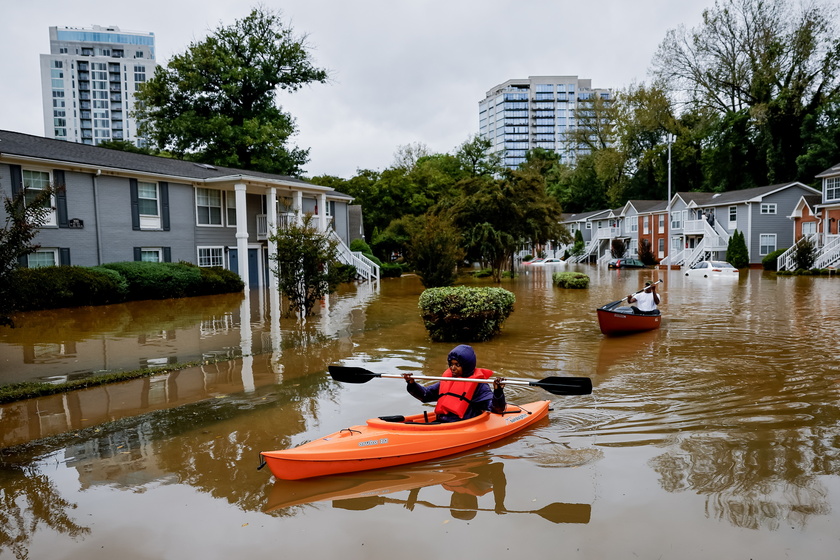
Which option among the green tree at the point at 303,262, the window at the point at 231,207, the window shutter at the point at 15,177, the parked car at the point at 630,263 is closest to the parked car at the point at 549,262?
the parked car at the point at 630,263

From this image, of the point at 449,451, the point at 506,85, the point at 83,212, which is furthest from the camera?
the point at 506,85

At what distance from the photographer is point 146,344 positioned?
44.7 feet

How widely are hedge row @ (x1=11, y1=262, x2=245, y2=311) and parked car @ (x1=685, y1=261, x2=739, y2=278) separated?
28.2 meters

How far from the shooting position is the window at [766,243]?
1869 inches

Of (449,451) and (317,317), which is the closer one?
(449,451)

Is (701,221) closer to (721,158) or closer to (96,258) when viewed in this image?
(721,158)

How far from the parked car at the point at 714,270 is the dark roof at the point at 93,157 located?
28879 millimetres

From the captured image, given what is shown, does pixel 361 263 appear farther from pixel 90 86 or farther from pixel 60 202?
pixel 90 86

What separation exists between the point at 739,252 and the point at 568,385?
46011mm

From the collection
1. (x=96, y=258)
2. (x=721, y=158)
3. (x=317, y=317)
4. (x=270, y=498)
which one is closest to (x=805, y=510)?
(x=270, y=498)

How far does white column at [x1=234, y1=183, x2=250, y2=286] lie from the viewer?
26.8 m

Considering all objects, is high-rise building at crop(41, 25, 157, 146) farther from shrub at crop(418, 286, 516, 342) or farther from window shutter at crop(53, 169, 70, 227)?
shrub at crop(418, 286, 516, 342)

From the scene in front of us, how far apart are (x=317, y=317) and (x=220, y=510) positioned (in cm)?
1363

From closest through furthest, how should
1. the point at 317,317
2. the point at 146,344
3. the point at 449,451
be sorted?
the point at 449,451
the point at 146,344
the point at 317,317
